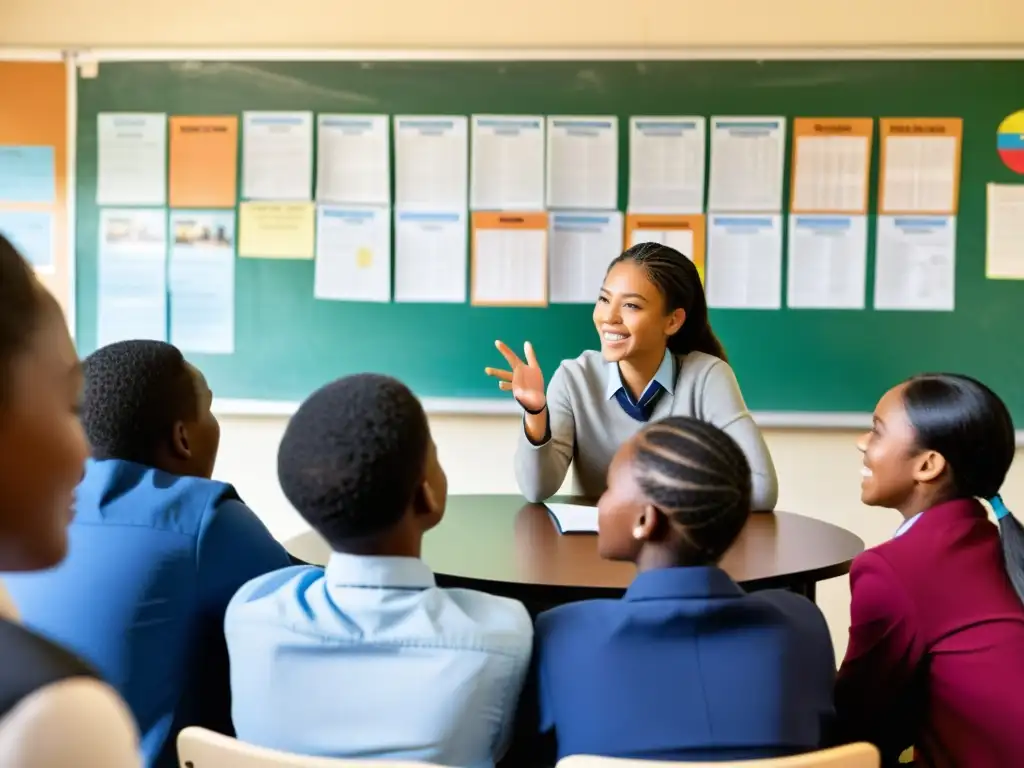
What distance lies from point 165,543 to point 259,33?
7.39ft

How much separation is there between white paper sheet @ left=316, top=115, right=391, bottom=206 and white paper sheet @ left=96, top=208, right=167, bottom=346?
0.60 m

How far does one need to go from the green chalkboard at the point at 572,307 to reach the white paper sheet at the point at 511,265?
6 centimetres

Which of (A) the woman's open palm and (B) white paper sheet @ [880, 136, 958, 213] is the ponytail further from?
(B) white paper sheet @ [880, 136, 958, 213]

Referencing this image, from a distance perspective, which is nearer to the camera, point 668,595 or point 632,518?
point 668,595

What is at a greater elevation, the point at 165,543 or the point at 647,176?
the point at 647,176

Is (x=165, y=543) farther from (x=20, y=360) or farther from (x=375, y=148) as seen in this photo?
(x=375, y=148)

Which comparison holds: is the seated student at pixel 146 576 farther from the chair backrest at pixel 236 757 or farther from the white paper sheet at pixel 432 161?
the white paper sheet at pixel 432 161

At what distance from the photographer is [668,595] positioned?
3.36 feet

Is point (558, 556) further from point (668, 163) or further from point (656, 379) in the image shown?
point (668, 163)

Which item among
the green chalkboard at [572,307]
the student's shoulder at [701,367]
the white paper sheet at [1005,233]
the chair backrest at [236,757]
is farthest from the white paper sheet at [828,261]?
the chair backrest at [236,757]

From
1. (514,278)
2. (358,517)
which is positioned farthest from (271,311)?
(358,517)

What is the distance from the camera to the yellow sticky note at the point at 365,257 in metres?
2.94

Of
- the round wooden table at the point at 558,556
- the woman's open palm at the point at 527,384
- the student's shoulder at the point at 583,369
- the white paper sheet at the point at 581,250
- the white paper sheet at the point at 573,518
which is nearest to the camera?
the round wooden table at the point at 558,556

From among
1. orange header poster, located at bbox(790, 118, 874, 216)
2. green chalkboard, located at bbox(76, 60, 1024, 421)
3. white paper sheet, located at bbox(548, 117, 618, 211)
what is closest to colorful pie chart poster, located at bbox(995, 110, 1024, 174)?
green chalkboard, located at bbox(76, 60, 1024, 421)
